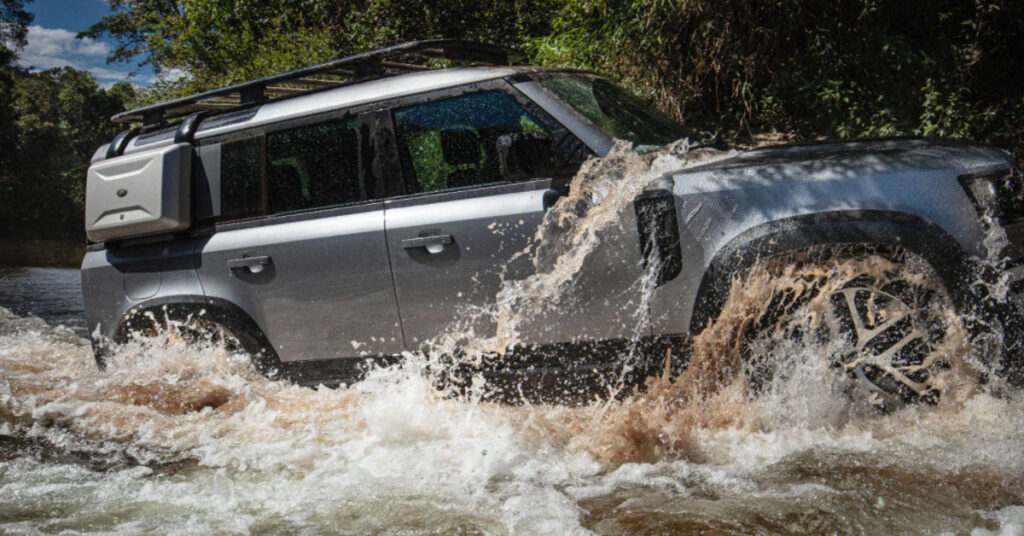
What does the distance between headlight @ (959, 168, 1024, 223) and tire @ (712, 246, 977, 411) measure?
0.31m

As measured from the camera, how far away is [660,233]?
348 centimetres

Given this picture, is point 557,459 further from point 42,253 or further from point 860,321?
point 42,253

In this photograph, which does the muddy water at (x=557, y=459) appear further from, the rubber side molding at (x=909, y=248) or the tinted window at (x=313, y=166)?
the tinted window at (x=313, y=166)

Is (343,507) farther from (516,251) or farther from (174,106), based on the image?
(174,106)

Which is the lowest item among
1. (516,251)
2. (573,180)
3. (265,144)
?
(516,251)

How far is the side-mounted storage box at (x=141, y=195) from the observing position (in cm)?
454

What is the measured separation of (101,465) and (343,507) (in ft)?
4.94

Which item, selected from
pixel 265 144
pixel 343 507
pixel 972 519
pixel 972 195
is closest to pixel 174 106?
pixel 265 144

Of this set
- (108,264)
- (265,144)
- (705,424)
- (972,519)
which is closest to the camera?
(972,519)

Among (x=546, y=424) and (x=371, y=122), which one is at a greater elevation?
(x=371, y=122)

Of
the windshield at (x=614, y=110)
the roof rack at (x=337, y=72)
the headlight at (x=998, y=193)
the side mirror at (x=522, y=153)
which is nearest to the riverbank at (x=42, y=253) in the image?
the roof rack at (x=337, y=72)

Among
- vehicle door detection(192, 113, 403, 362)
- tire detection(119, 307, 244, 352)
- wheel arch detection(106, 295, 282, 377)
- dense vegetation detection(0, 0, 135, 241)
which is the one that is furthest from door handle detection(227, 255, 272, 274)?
dense vegetation detection(0, 0, 135, 241)

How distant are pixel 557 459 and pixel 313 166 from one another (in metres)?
2.00

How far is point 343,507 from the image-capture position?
3.22 m
